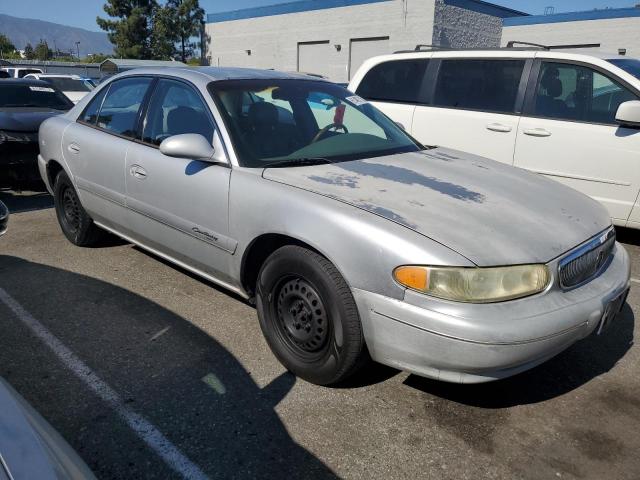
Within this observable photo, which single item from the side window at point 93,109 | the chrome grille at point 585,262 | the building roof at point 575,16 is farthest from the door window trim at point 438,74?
the building roof at point 575,16

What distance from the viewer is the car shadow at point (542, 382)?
9.15 feet

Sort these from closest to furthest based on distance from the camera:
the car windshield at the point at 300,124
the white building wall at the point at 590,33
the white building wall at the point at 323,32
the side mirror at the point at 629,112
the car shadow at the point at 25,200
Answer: the car windshield at the point at 300,124 → the side mirror at the point at 629,112 → the car shadow at the point at 25,200 → the white building wall at the point at 590,33 → the white building wall at the point at 323,32

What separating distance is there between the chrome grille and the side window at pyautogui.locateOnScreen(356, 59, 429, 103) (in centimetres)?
360

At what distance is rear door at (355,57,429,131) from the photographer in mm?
6125

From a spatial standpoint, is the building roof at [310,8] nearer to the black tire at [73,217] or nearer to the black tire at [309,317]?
the black tire at [73,217]

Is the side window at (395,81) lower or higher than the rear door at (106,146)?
higher

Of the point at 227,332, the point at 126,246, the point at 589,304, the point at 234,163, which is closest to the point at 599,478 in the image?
the point at 589,304

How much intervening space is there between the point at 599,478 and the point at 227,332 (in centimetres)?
213

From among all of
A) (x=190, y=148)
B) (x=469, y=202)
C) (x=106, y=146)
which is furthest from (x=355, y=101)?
(x=106, y=146)

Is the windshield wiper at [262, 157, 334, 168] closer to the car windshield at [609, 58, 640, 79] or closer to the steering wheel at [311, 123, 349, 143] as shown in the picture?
the steering wheel at [311, 123, 349, 143]

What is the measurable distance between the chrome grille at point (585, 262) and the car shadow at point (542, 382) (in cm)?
63

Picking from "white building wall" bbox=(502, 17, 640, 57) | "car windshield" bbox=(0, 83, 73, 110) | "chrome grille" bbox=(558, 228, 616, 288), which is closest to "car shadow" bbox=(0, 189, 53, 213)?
"car windshield" bbox=(0, 83, 73, 110)

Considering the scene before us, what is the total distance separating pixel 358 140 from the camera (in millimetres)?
3566

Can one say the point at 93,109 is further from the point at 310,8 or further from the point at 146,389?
the point at 310,8
